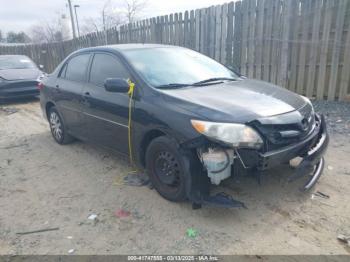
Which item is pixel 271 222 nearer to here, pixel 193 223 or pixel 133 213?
pixel 193 223

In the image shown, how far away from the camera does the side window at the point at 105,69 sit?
3979 mm

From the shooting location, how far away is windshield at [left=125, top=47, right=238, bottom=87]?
373cm

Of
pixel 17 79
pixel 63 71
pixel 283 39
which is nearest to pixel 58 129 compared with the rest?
pixel 63 71

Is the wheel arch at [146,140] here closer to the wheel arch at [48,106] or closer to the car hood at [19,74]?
the wheel arch at [48,106]

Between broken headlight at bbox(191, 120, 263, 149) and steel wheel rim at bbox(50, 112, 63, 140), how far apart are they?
3557mm

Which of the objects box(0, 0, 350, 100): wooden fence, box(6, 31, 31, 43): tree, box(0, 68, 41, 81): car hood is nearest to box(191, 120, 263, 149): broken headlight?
box(0, 0, 350, 100): wooden fence

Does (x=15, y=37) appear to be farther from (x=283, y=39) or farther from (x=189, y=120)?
(x=189, y=120)

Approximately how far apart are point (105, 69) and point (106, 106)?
58 cm

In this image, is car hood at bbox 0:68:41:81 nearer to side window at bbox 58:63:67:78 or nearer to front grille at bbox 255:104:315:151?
side window at bbox 58:63:67:78

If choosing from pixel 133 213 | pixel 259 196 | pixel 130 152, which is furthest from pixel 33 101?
pixel 259 196

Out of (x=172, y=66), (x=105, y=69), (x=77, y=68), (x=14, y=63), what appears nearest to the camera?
(x=172, y=66)

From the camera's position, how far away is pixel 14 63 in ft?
35.7

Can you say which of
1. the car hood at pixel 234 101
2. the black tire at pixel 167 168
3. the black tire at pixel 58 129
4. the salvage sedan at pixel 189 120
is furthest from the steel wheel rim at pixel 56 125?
the car hood at pixel 234 101

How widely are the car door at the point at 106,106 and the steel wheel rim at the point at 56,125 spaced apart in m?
1.18
